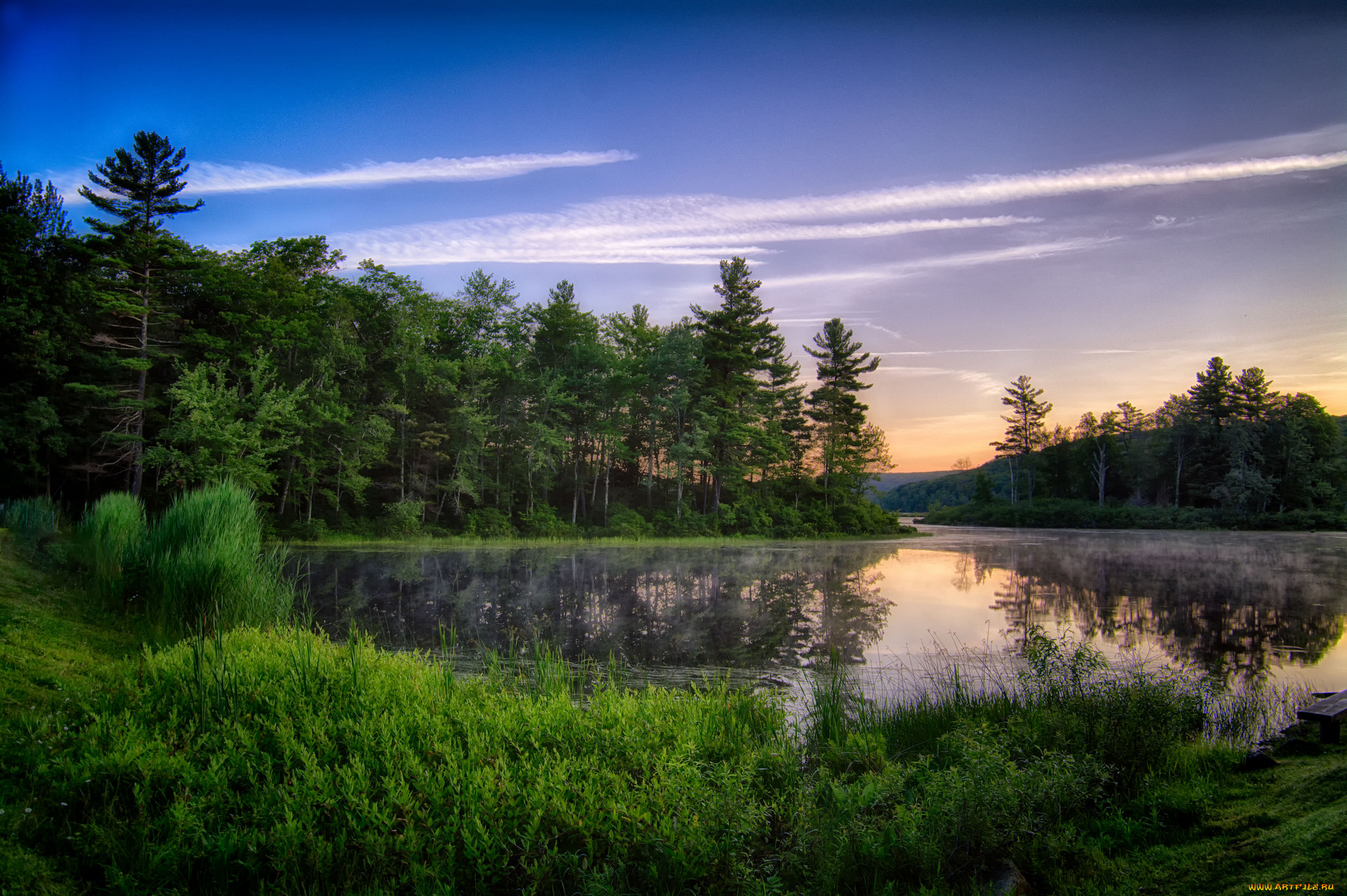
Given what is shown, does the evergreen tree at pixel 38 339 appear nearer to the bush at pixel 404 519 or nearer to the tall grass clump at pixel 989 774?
the bush at pixel 404 519

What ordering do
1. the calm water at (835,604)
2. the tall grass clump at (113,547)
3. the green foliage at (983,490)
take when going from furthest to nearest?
the green foliage at (983,490)
the calm water at (835,604)
the tall grass clump at (113,547)

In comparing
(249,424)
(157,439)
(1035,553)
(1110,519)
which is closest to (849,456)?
(1035,553)

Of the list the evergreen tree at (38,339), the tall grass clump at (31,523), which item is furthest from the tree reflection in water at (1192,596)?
the evergreen tree at (38,339)

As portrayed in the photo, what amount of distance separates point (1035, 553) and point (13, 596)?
29.7 m

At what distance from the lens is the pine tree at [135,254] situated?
2194cm

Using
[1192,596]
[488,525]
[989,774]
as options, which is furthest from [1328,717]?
[488,525]

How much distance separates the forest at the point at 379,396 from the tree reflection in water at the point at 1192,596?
50.2 ft

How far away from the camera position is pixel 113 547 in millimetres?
9648

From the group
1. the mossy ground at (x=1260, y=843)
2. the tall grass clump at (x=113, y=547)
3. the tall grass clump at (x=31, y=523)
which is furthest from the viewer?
the tall grass clump at (x=31, y=523)

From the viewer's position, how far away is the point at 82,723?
4.32 metres

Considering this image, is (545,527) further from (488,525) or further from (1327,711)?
(1327,711)

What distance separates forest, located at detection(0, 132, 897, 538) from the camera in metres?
22.2

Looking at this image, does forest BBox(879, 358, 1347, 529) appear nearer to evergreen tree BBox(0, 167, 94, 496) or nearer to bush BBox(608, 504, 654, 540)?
bush BBox(608, 504, 654, 540)

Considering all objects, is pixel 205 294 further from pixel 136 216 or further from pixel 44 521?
pixel 44 521
